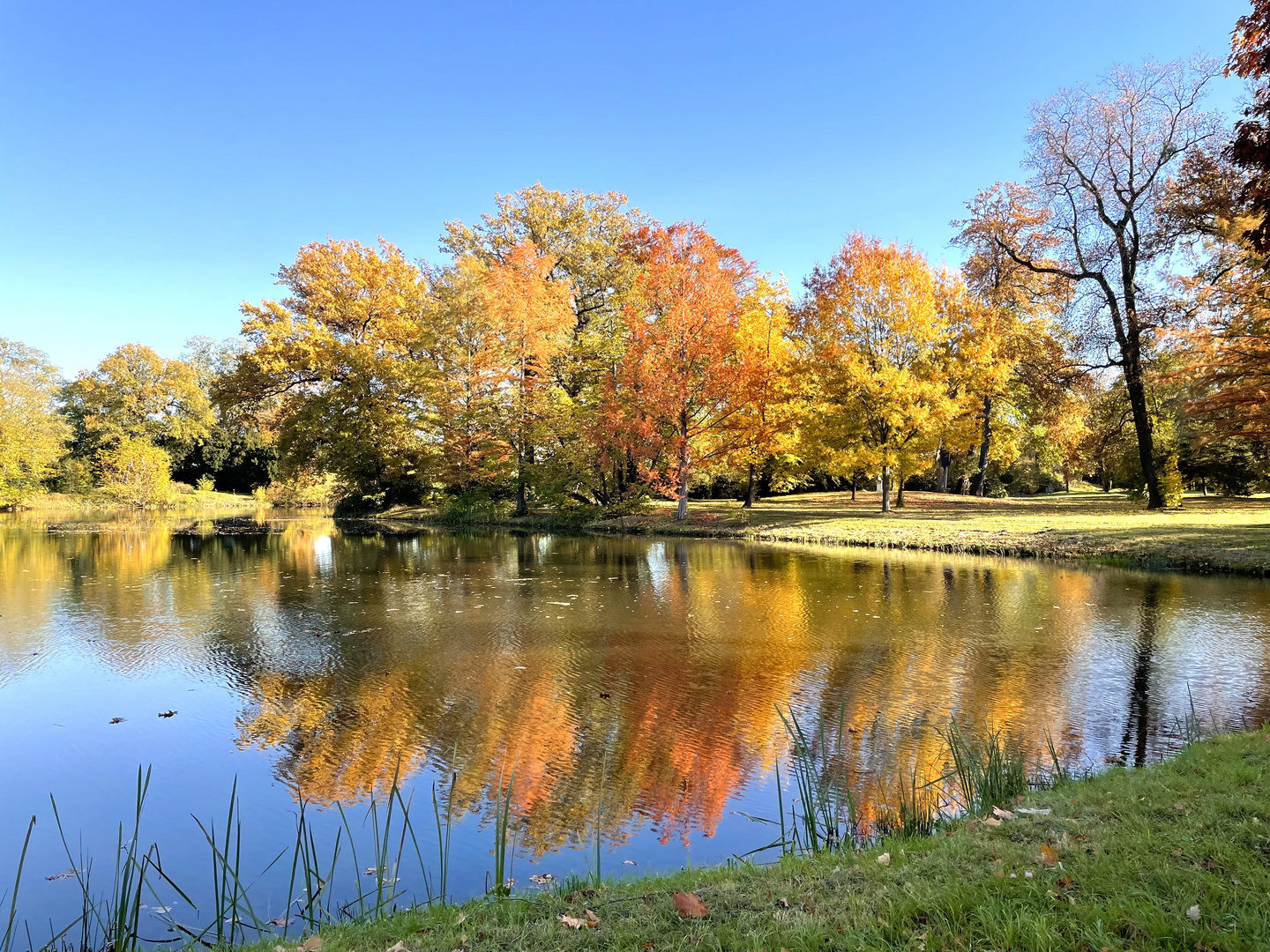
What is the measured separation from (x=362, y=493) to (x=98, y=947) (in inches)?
1520

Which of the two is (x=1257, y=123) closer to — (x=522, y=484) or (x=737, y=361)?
(x=737, y=361)

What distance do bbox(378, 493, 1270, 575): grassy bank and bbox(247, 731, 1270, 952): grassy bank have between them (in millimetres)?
15139

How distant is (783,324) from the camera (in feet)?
97.2

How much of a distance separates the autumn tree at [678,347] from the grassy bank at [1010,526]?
339 cm

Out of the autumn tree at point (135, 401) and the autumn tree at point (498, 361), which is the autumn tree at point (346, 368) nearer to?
the autumn tree at point (498, 361)

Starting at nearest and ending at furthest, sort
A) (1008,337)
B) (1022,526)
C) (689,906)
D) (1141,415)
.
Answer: (689,906) → (1022,526) → (1141,415) → (1008,337)

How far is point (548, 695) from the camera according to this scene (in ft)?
26.7

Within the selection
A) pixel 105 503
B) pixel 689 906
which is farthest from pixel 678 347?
pixel 105 503

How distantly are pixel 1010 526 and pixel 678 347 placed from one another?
13.3 metres

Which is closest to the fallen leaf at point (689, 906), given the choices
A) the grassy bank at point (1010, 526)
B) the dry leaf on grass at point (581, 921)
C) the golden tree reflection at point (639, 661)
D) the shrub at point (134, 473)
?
the dry leaf on grass at point (581, 921)

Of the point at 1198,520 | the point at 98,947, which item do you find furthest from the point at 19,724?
the point at 1198,520

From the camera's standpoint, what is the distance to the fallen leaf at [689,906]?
3494 millimetres

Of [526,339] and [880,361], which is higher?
[526,339]

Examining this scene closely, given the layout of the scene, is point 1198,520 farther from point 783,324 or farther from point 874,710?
point 874,710
